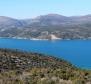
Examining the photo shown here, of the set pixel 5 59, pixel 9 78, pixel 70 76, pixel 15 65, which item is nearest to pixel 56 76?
pixel 70 76

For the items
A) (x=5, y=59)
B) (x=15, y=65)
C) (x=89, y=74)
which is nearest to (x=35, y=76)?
(x=89, y=74)

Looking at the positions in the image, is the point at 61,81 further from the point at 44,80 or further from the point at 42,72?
the point at 42,72

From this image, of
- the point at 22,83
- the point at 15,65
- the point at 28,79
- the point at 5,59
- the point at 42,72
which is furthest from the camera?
the point at 5,59

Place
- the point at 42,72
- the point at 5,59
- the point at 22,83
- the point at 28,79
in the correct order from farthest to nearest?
the point at 5,59 → the point at 42,72 → the point at 28,79 → the point at 22,83

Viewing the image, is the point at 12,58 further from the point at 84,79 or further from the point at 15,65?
the point at 84,79

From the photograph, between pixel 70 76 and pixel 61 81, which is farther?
pixel 70 76

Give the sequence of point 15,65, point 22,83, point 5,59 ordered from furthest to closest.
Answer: point 5,59
point 15,65
point 22,83

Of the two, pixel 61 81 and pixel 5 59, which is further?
pixel 5 59

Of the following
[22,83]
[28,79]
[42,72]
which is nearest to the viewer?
[22,83]

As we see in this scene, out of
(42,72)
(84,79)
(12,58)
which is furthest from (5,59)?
(84,79)
